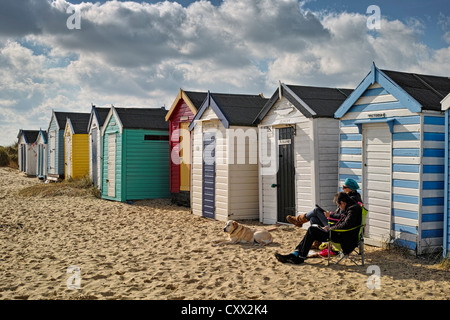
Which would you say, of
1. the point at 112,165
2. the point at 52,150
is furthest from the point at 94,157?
the point at 52,150

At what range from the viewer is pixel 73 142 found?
2092 cm

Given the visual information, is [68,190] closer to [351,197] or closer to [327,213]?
[327,213]

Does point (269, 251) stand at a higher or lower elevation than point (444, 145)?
lower

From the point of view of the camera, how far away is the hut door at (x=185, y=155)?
14.1 m

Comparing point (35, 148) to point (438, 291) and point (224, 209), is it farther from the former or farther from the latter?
point (438, 291)

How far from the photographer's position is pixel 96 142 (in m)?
18.4

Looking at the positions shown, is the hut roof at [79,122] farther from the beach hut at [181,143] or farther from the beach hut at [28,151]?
the beach hut at [28,151]

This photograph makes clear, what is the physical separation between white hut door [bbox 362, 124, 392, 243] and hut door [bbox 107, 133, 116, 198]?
389 inches

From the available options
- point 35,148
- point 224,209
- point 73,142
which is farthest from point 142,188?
point 35,148

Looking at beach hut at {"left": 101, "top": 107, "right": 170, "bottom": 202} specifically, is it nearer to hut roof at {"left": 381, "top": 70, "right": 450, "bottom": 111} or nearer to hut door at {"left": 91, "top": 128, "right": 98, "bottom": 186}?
hut door at {"left": 91, "top": 128, "right": 98, "bottom": 186}

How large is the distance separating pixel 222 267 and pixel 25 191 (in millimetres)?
14709

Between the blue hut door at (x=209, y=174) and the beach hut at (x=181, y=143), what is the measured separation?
1.93m

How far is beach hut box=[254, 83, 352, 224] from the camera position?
930cm
